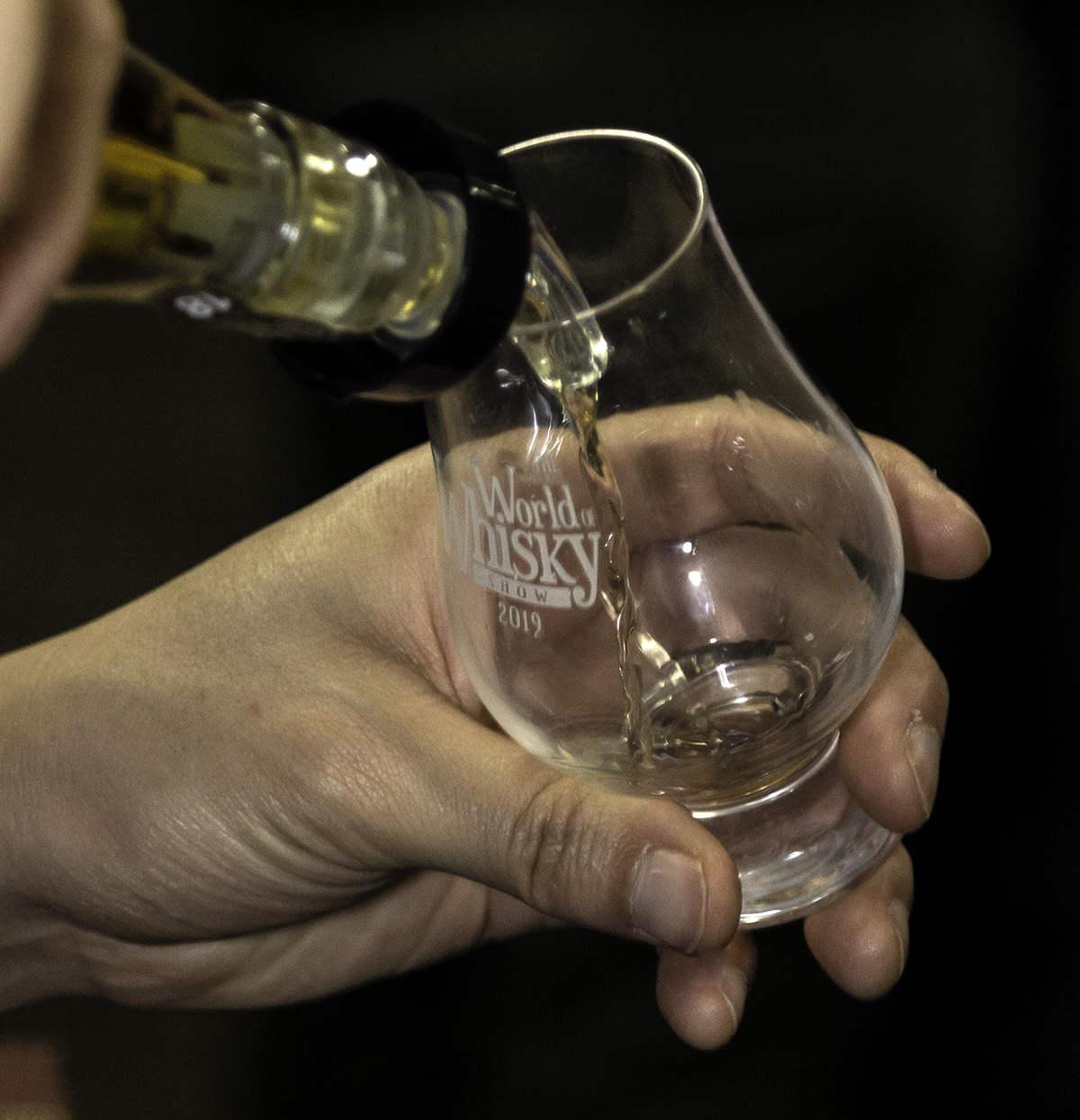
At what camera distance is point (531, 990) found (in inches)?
41.9

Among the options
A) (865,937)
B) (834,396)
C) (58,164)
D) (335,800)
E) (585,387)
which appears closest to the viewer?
(58,164)

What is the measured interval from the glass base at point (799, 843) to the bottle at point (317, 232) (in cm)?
35

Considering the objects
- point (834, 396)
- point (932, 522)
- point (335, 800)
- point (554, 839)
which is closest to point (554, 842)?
point (554, 839)

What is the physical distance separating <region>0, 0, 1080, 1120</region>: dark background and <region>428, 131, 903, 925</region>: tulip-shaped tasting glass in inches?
16.8

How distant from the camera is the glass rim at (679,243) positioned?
1.71ft

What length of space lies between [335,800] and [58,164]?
433 millimetres

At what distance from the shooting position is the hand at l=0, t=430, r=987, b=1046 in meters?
0.67

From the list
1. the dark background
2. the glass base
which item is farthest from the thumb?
the dark background

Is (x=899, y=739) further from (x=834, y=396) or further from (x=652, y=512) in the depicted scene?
(x=834, y=396)

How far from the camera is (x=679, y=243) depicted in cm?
60

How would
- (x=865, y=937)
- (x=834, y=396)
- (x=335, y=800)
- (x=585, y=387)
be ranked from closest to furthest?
(x=585, y=387)
(x=335, y=800)
(x=865, y=937)
(x=834, y=396)

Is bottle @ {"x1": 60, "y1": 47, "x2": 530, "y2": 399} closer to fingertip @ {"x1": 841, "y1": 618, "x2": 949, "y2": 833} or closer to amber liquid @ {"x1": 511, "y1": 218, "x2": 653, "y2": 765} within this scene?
amber liquid @ {"x1": 511, "y1": 218, "x2": 653, "y2": 765}

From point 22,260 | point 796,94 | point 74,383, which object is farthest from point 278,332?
point 74,383

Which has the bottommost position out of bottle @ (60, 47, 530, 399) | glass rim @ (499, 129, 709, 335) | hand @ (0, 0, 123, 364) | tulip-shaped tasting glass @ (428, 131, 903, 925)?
tulip-shaped tasting glass @ (428, 131, 903, 925)
